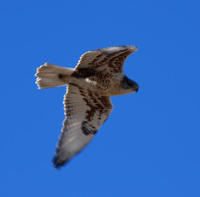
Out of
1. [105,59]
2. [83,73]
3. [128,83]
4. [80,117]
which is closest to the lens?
[105,59]

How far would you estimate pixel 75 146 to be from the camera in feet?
39.0

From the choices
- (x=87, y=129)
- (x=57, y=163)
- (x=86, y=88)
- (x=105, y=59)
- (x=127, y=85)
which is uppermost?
(x=105, y=59)

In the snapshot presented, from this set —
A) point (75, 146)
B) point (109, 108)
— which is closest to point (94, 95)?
point (109, 108)

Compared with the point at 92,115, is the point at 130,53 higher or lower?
higher

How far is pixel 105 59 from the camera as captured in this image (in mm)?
11516

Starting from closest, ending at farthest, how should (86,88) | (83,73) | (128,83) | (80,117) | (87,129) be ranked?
(83,73), (128,83), (86,88), (87,129), (80,117)

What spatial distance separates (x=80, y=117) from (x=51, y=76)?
1.28 metres

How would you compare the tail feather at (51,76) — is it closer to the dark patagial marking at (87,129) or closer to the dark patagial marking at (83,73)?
the dark patagial marking at (83,73)

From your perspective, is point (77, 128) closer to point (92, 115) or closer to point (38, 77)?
point (92, 115)

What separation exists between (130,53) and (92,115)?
2.08 m

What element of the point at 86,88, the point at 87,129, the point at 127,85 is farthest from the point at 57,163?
the point at 127,85

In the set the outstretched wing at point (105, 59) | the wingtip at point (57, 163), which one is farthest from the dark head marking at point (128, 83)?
the wingtip at point (57, 163)

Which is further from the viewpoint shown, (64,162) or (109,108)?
(109,108)

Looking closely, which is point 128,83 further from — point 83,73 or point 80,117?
point 80,117
